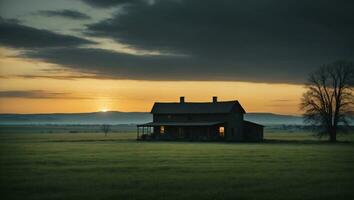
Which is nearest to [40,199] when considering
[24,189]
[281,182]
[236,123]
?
[24,189]

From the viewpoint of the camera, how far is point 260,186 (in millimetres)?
20391

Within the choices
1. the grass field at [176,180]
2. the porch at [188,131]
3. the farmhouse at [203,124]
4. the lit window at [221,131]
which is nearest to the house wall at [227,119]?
the farmhouse at [203,124]

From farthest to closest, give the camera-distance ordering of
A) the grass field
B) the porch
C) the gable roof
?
1. the gable roof
2. the porch
3. the grass field

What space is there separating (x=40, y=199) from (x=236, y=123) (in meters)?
62.0

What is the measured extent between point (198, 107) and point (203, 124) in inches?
274

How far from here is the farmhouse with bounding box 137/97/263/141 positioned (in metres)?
75.9

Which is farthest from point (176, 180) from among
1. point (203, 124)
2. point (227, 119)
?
point (227, 119)

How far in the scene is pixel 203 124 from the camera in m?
74.3

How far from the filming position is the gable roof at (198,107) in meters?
78.4

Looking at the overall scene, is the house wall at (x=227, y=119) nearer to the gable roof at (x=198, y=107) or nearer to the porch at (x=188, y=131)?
the gable roof at (x=198, y=107)

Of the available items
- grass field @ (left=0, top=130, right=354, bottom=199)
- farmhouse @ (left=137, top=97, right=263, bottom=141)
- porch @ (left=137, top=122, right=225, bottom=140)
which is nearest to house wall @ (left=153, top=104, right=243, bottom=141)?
farmhouse @ (left=137, top=97, right=263, bottom=141)

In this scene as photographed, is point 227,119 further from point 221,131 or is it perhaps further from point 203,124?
point 203,124

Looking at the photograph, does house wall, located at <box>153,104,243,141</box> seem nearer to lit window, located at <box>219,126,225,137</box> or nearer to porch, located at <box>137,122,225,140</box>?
lit window, located at <box>219,126,225,137</box>

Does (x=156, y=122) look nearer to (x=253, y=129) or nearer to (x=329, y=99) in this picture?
(x=253, y=129)
